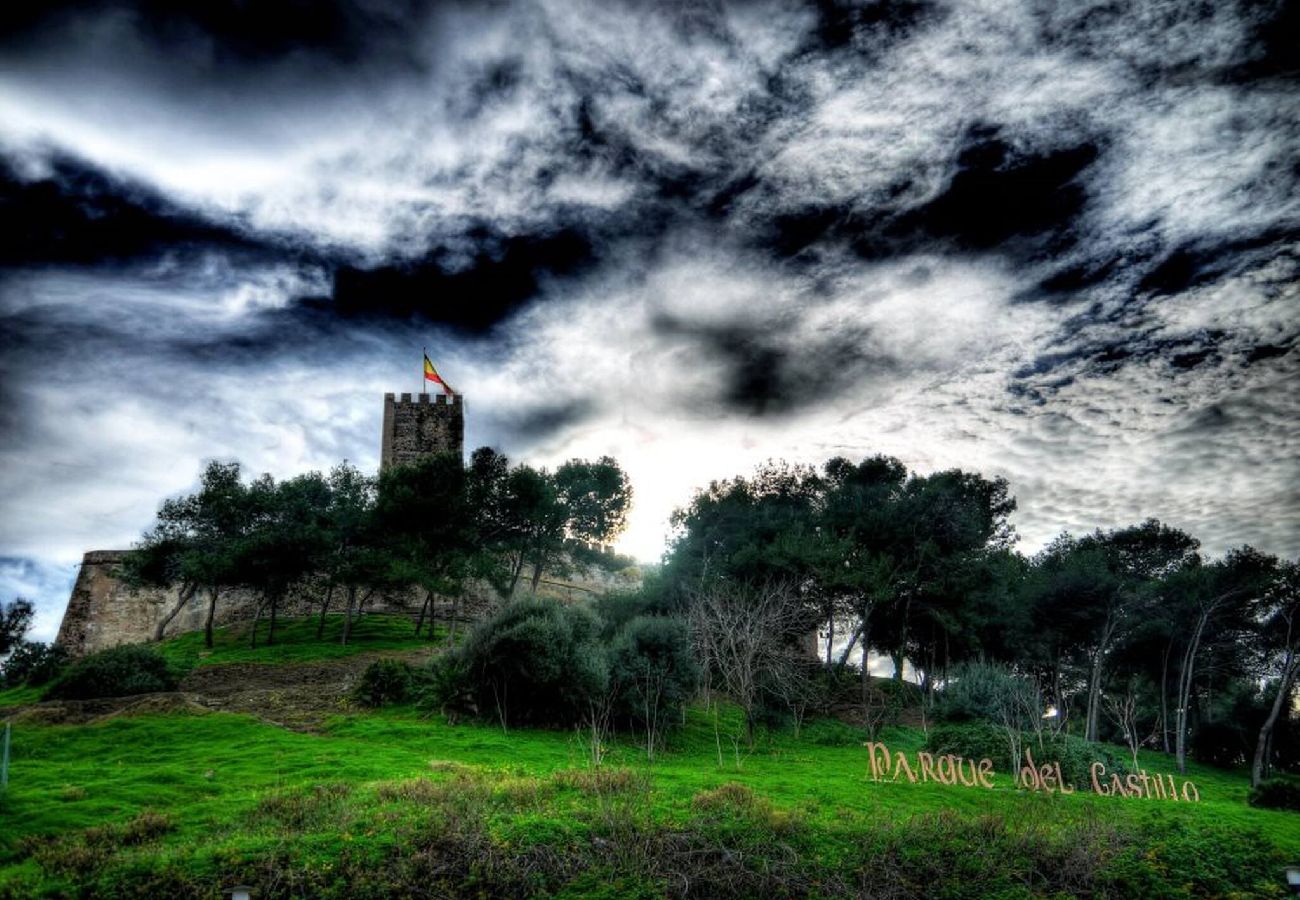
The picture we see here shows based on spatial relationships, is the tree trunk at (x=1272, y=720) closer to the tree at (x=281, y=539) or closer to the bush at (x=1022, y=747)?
the bush at (x=1022, y=747)

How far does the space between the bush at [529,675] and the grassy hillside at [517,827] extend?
9.35ft

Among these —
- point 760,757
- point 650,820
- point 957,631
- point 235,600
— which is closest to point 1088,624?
point 957,631

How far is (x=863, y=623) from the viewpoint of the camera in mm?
32156

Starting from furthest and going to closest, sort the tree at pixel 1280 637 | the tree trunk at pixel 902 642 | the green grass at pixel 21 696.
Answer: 1. the tree trunk at pixel 902 642
2. the tree at pixel 1280 637
3. the green grass at pixel 21 696

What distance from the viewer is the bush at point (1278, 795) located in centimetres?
Result: 2188

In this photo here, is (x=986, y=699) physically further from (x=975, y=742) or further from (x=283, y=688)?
(x=283, y=688)

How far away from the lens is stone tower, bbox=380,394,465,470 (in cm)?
4647

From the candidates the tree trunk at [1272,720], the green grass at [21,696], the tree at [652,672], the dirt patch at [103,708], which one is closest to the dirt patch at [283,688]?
the dirt patch at [103,708]

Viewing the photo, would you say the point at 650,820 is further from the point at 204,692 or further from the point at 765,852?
the point at 204,692

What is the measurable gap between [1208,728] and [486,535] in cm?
3466

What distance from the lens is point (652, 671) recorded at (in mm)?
21688

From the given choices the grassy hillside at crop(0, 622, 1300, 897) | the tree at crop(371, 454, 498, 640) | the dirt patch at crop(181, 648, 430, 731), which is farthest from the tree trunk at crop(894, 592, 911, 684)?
the dirt patch at crop(181, 648, 430, 731)

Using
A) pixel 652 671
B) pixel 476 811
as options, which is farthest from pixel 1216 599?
pixel 476 811

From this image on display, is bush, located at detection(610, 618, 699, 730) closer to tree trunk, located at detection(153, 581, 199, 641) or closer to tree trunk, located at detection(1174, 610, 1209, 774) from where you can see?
tree trunk, located at detection(1174, 610, 1209, 774)
